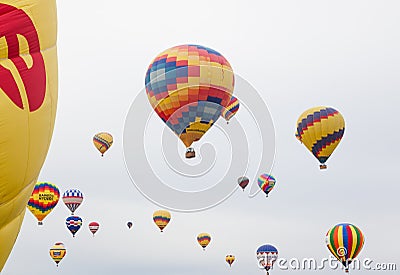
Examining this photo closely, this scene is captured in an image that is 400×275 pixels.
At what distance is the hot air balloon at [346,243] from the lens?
29391 millimetres

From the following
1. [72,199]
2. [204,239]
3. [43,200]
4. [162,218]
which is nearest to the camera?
[43,200]

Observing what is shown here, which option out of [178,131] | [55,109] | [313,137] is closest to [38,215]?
[178,131]

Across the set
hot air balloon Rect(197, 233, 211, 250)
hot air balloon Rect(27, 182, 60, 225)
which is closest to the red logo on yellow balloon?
hot air balloon Rect(27, 182, 60, 225)

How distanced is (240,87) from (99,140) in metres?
11.9

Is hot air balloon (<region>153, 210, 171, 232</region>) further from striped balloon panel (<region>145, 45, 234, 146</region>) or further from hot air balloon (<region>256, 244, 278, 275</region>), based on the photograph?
striped balloon panel (<region>145, 45, 234, 146</region>)

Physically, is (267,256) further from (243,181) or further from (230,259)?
(230,259)

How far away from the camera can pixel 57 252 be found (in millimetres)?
36750

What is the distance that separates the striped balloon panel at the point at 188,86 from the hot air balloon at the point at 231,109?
1679 mm

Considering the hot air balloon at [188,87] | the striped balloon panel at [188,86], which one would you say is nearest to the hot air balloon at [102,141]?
the hot air balloon at [188,87]

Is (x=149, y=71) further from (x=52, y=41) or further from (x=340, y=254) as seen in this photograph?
(x=52, y=41)

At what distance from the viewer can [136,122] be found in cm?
2350

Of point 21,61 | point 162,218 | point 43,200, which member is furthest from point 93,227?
point 21,61

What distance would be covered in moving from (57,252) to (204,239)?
27.4 ft

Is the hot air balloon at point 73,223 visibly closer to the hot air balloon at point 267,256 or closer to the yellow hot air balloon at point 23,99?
the hot air balloon at point 267,256
